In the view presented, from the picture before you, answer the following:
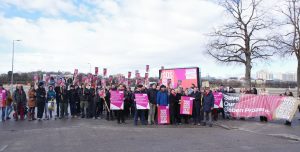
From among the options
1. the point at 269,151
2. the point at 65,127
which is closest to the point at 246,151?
the point at 269,151

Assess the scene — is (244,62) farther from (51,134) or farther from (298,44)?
(51,134)

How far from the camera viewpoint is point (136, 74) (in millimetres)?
24219

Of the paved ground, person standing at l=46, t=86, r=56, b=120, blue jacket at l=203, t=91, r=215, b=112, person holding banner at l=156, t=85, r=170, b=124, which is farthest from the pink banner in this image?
blue jacket at l=203, t=91, r=215, b=112

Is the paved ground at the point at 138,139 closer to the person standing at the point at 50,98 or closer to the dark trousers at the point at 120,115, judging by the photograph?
the dark trousers at the point at 120,115

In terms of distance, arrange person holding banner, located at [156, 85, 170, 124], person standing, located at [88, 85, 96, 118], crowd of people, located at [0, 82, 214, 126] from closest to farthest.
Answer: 1. person holding banner, located at [156, 85, 170, 124]
2. crowd of people, located at [0, 82, 214, 126]
3. person standing, located at [88, 85, 96, 118]

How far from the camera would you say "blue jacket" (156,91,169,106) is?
1709 cm

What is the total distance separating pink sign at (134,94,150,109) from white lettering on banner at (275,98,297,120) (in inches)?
242

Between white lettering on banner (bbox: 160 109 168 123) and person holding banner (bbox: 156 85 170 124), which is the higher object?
person holding banner (bbox: 156 85 170 124)

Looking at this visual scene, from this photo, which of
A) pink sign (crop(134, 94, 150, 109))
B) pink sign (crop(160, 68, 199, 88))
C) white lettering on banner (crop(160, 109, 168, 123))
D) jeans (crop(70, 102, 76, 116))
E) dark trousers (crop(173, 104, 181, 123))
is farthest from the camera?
pink sign (crop(160, 68, 199, 88))

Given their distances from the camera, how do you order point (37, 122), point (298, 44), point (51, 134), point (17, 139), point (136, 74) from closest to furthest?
point (17, 139)
point (51, 134)
point (37, 122)
point (136, 74)
point (298, 44)

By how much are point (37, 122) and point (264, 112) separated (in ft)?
36.0

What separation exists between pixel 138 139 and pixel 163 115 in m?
5.33

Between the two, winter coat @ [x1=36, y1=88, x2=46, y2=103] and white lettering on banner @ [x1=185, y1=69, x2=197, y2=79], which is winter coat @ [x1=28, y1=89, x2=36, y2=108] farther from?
white lettering on banner @ [x1=185, y1=69, x2=197, y2=79]

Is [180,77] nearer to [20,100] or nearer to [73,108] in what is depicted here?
[73,108]
